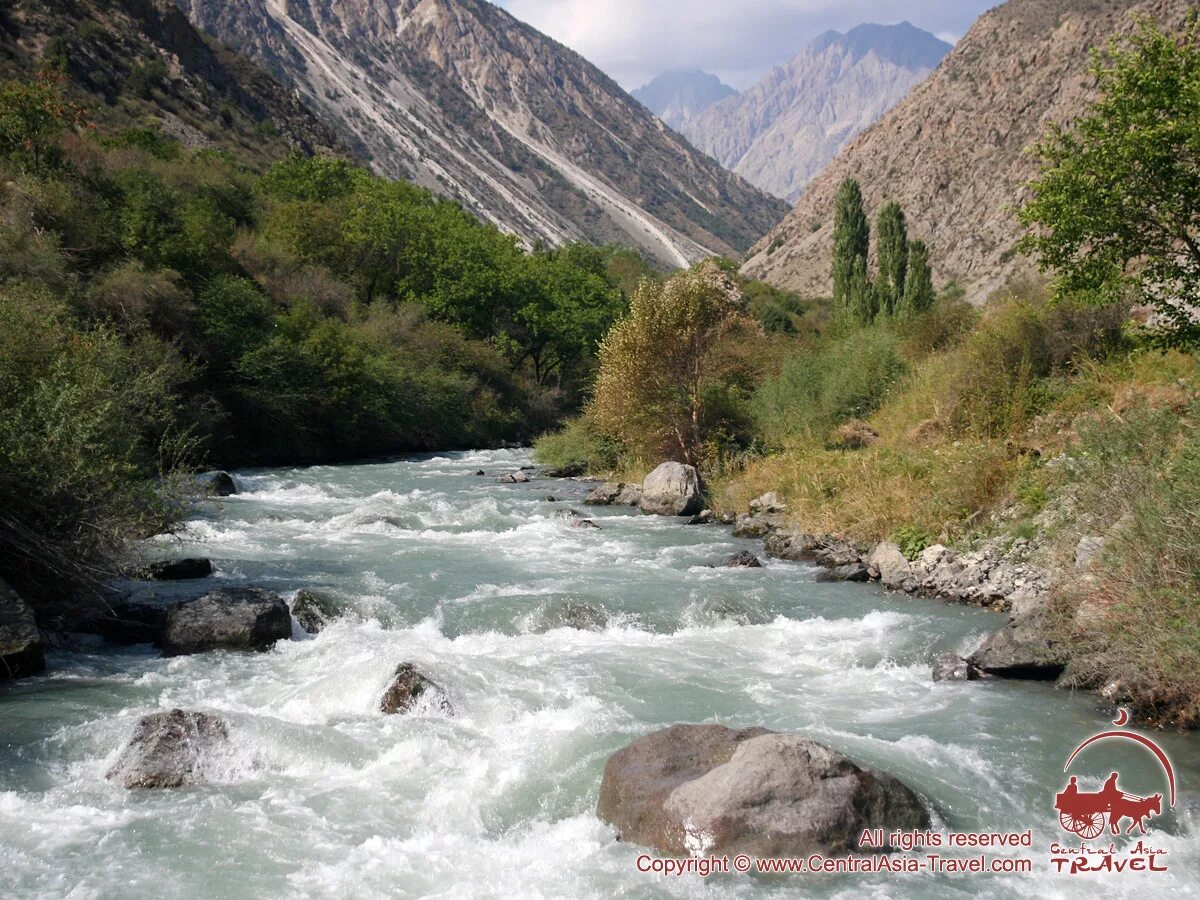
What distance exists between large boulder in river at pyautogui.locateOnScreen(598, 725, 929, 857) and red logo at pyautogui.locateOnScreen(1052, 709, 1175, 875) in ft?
3.70

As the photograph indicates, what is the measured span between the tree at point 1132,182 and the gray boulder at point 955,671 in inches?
307

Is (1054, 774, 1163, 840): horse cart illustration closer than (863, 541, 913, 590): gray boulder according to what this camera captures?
Yes

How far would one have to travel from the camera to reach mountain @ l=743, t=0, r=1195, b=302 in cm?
7981

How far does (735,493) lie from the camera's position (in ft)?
74.4

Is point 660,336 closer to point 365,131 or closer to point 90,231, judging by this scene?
point 90,231

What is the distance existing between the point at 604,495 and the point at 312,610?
1361cm

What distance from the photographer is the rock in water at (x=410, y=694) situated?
31.6ft

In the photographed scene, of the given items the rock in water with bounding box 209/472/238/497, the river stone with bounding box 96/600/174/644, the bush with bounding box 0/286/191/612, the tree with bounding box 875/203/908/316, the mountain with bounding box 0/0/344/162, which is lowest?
the rock in water with bounding box 209/472/238/497

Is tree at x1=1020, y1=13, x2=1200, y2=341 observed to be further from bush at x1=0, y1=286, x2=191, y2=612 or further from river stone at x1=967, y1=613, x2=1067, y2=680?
bush at x1=0, y1=286, x2=191, y2=612

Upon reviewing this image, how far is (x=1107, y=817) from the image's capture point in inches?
287

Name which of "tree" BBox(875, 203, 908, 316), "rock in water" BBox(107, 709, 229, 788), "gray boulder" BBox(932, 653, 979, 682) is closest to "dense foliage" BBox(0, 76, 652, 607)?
"rock in water" BBox(107, 709, 229, 788)

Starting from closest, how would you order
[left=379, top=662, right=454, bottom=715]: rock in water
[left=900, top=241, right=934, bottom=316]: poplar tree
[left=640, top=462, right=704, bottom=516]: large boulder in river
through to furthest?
[left=379, top=662, right=454, bottom=715]: rock in water
[left=640, top=462, right=704, bottom=516]: large boulder in river
[left=900, top=241, right=934, bottom=316]: poplar tree

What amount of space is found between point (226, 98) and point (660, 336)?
75.3 m

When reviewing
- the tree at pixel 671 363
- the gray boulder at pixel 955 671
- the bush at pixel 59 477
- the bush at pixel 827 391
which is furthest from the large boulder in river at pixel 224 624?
the tree at pixel 671 363
